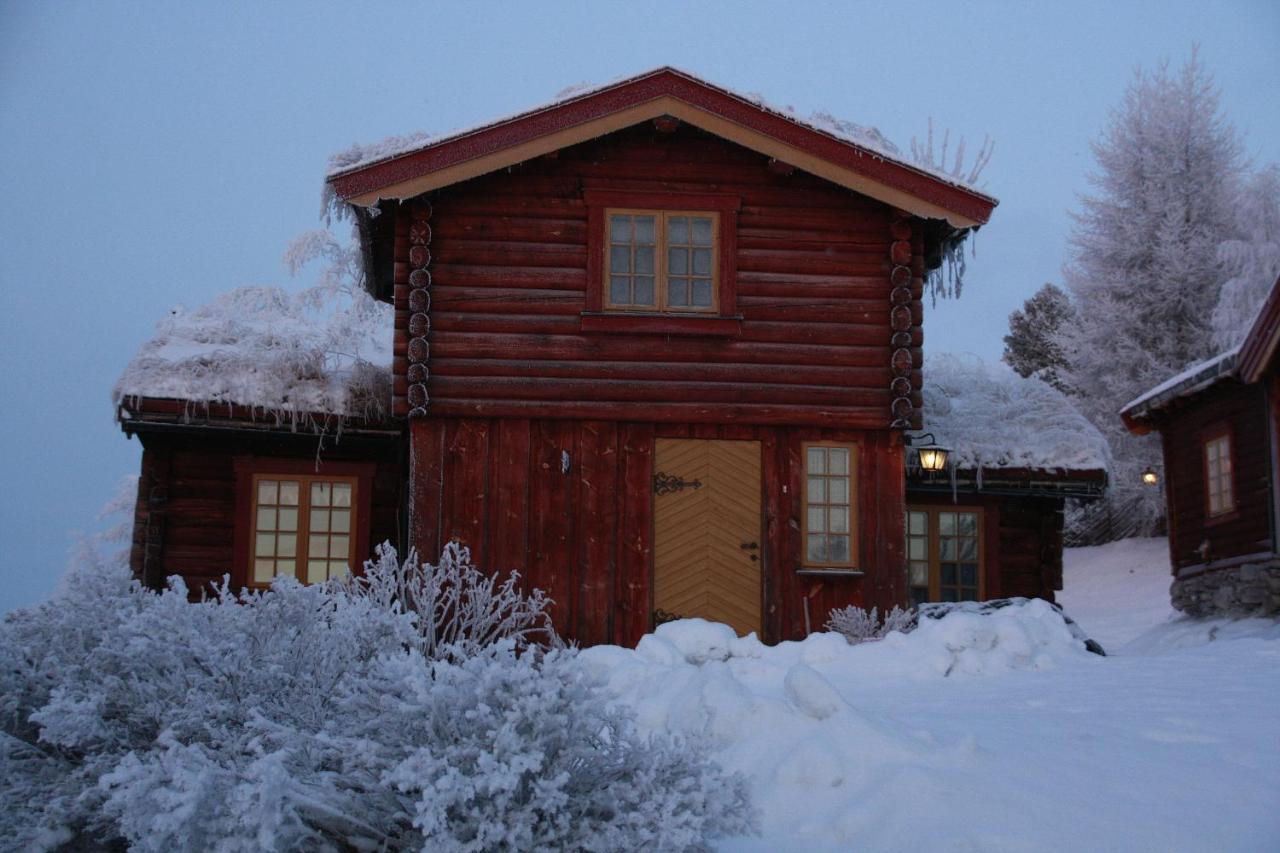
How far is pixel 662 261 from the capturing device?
483 inches

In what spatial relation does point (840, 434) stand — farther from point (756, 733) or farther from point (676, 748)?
point (676, 748)

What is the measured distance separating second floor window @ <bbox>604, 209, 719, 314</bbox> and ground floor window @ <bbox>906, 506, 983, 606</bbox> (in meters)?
4.46

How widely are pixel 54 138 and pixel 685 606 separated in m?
168

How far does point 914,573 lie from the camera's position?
15.0m

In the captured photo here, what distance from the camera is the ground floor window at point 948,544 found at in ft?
49.4

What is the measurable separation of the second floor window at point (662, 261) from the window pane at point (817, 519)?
6.92 feet

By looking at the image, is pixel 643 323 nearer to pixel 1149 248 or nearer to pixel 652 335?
pixel 652 335

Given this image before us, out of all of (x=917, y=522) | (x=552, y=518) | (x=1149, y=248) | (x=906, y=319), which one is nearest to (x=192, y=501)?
(x=552, y=518)

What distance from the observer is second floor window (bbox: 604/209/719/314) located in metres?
12.2

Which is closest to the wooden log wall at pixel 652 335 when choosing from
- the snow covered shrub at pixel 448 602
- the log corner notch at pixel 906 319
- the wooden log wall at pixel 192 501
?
the log corner notch at pixel 906 319

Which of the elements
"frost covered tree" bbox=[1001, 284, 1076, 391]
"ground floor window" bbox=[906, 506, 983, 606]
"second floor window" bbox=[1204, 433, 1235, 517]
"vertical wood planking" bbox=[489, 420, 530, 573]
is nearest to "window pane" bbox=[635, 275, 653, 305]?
"vertical wood planking" bbox=[489, 420, 530, 573]

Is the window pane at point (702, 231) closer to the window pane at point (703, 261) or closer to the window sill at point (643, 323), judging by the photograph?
the window pane at point (703, 261)

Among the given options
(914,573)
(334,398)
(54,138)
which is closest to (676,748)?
(334,398)

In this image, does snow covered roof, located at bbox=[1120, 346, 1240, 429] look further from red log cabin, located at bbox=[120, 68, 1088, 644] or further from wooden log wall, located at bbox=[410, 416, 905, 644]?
wooden log wall, located at bbox=[410, 416, 905, 644]
